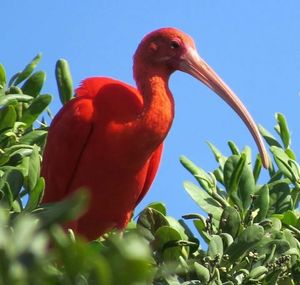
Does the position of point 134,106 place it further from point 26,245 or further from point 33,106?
point 26,245

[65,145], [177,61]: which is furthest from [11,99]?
[177,61]

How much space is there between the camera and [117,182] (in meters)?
4.78

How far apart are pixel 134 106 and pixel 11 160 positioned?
140 cm

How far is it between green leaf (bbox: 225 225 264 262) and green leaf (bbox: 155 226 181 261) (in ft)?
0.64

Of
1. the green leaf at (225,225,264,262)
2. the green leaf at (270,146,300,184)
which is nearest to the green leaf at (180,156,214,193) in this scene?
the green leaf at (270,146,300,184)

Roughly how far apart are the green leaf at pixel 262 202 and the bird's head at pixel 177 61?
4.72ft

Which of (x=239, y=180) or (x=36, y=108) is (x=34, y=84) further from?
(x=239, y=180)

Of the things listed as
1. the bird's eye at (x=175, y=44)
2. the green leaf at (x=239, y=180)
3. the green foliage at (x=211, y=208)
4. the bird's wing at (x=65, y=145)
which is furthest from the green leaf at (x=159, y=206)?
the bird's eye at (x=175, y=44)

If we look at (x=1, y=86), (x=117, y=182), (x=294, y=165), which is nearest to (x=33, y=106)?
(x=1, y=86)

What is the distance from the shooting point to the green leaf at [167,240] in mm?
3136

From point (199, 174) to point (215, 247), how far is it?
800 millimetres

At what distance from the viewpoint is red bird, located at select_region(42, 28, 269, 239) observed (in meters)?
4.74

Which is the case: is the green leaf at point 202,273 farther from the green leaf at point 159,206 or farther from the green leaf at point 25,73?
the green leaf at point 25,73

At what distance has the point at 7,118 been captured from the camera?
3.71 m
